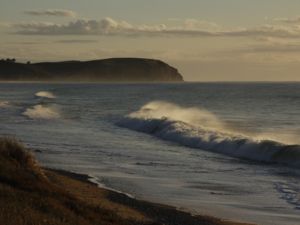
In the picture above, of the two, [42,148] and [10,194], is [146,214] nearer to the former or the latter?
[10,194]

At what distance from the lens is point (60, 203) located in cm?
1384

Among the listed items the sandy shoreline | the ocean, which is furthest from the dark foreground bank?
the ocean

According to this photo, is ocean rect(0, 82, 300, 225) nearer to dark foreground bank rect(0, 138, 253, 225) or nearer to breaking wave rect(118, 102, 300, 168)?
breaking wave rect(118, 102, 300, 168)

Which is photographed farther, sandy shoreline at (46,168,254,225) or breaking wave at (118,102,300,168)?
breaking wave at (118,102,300,168)

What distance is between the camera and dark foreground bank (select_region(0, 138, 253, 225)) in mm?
12155

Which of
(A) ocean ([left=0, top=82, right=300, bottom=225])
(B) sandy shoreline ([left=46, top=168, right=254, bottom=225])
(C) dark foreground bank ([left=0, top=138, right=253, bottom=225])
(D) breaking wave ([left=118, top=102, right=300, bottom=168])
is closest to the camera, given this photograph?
(C) dark foreground bank ([left=0, top=138, right=253, bottom=225])

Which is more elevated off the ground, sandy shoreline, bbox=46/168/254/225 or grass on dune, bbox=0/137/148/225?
grass on dune, bbox=0/137/148/225

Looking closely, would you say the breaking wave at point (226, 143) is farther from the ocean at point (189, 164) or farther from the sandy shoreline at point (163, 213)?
the sandy shoreline at point (163, 213)

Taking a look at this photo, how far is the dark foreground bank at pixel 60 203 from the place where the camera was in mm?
12155

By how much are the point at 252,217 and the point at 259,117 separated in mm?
47662

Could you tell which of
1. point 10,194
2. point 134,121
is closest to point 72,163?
point 10,194

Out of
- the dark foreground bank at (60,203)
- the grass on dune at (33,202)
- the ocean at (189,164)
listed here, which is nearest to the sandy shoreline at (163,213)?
the dark foreground bank at (60,203)

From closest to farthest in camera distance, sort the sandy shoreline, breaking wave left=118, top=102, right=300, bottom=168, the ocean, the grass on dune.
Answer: the grass on dune
the sandy shoreline
the ocean
breaking wave left=118, top=102, right=300, bottom=168

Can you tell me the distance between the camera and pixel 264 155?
32.2 m
